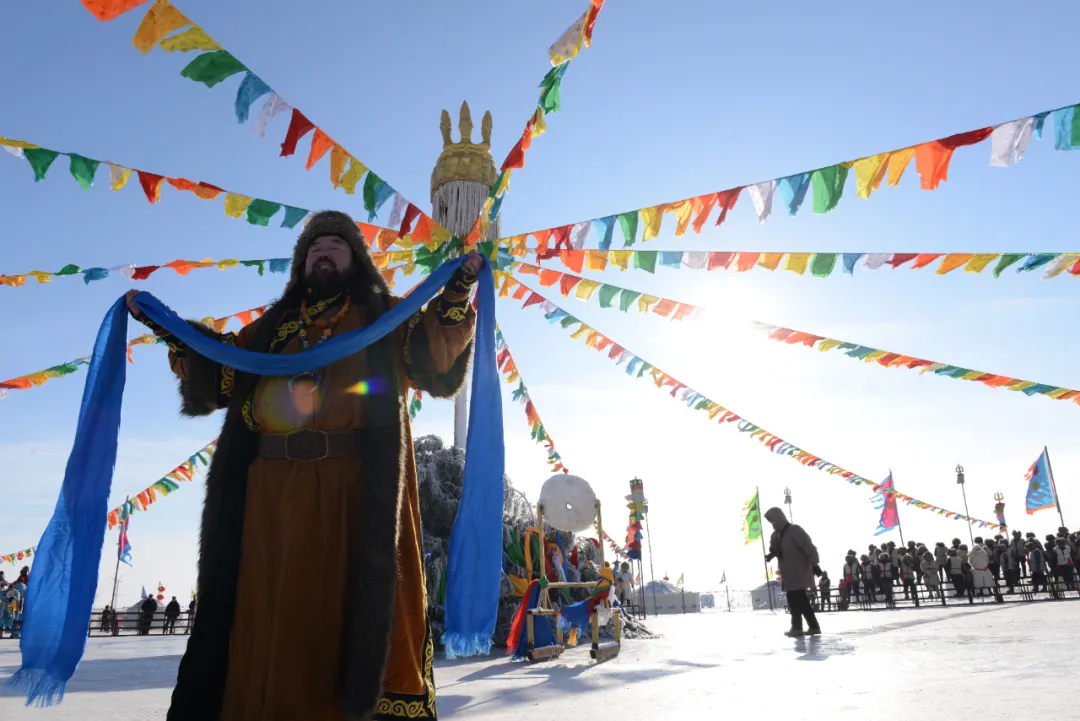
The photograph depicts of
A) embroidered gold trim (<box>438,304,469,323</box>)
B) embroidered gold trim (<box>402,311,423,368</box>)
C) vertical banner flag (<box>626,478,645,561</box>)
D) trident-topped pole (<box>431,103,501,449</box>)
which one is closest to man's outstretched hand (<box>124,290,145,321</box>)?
embroidered gold trim (<box>402,311,423,368</box>)

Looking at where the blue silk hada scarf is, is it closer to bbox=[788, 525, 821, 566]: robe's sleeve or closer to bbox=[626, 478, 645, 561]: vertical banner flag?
bbox=[788, 525, 821, 566]: robe's sleeve

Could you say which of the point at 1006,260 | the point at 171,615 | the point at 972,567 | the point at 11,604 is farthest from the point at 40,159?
the point at 972,567

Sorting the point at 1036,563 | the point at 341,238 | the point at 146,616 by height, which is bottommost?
the point at 146,616

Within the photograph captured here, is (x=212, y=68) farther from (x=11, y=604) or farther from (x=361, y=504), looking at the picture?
(x=11, y=604)

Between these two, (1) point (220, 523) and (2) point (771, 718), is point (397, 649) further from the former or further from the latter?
(2) point (771, 718)

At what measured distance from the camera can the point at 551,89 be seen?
608 cm

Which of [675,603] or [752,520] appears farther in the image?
[675,603]

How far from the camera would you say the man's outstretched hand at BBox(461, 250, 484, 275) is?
324cm

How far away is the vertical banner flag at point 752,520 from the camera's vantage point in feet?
89.1

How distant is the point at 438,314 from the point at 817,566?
852cm

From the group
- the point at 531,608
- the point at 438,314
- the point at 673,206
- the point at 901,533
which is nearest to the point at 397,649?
the point at 438,314

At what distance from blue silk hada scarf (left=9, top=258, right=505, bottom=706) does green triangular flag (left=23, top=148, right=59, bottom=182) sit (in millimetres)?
4009

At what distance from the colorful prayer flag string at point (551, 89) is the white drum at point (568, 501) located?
4190 mm

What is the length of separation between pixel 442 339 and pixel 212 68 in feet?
13.8
